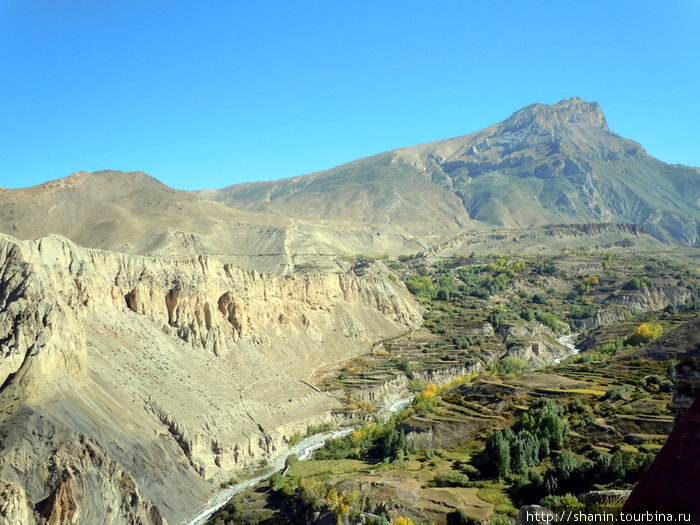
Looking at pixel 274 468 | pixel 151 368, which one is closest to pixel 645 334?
pixel 274 468

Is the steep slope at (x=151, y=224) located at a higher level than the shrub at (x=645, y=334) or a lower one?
higher

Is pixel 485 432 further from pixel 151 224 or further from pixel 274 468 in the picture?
pixel 151 224

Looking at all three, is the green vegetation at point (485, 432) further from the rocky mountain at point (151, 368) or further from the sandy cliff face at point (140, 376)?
the sandy cliff face at point (140, 376)

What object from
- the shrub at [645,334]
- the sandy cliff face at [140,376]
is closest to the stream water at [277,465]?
the sandy cliff face at [140,376]

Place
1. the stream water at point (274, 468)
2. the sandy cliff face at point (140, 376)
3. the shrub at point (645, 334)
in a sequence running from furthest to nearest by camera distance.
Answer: the shrub at point (645, 334)
the stream water at point (274, 468)
the sandy cliff face at point (140, 376)

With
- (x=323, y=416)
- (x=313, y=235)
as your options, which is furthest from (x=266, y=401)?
(x=313, y=235)
